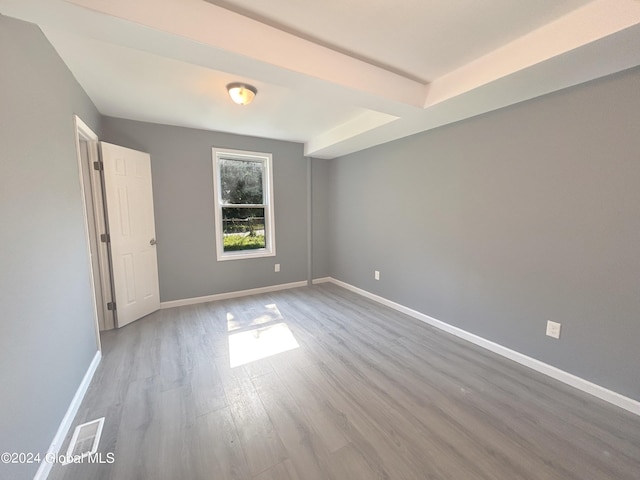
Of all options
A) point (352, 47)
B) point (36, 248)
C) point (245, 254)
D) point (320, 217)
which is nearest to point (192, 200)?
point (245, 254)

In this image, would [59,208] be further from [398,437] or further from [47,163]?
[398,437]

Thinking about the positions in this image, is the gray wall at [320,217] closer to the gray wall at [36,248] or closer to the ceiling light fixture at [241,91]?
the ceiling light fixture at [241,91]

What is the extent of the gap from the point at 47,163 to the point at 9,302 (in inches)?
36.4

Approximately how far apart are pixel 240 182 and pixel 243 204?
0.36 meters

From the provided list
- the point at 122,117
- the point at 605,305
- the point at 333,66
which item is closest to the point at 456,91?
the point at 333,66

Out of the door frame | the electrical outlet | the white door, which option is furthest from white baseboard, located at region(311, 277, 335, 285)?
the electrical outlet

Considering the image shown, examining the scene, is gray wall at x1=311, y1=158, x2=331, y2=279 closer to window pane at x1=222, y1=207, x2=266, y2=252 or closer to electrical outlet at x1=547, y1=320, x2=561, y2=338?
window pane at x1=222, y1=207, x2=266, y2=252

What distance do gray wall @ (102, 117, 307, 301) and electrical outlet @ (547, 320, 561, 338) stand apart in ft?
11.6

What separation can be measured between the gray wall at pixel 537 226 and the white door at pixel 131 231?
3.27 m

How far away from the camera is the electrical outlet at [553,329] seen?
6.81 feet

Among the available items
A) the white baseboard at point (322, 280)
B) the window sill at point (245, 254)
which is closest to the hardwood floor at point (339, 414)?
the window sill at point (245, 254)

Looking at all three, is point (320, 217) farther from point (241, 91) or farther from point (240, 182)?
point (241, 91)

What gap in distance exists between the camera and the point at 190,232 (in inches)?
146

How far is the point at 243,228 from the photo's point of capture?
425cm
